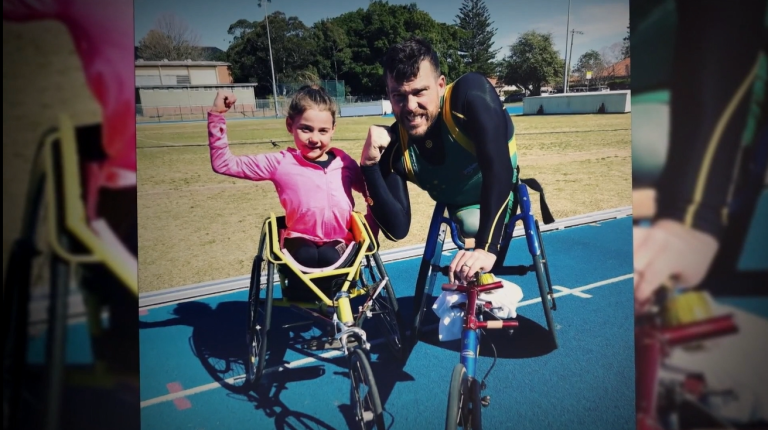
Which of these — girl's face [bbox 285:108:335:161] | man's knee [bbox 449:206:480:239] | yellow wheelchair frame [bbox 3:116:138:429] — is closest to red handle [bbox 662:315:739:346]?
man's knee [bbox 449:206:480:239]

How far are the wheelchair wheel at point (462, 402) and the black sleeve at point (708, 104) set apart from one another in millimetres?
1648

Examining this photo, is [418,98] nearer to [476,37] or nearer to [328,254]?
[476,37]

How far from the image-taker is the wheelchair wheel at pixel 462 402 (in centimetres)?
206

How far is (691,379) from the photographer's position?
3105 mm

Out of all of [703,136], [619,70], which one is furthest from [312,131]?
[703,136]

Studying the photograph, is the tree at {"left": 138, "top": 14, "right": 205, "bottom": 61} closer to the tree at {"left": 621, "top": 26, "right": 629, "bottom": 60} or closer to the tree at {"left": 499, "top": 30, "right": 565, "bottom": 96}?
the tree at {"left": 499, "top": 30, "right": 565, "bottom": 96}

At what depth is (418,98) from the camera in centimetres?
247

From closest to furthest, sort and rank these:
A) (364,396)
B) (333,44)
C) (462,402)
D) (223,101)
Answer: (462,402) → (364,396) → (223,101) → (333,44)

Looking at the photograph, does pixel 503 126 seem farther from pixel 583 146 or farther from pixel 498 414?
pixel 498 414

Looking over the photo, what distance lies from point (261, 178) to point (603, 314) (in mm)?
2263

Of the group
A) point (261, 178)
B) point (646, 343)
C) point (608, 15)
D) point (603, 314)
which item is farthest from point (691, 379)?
point (261, 178)

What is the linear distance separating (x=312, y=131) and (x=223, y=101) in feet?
1.47

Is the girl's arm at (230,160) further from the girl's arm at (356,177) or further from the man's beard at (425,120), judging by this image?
the man's beard at (425,120)

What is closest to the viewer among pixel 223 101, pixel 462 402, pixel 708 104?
A: pixel 462 402
